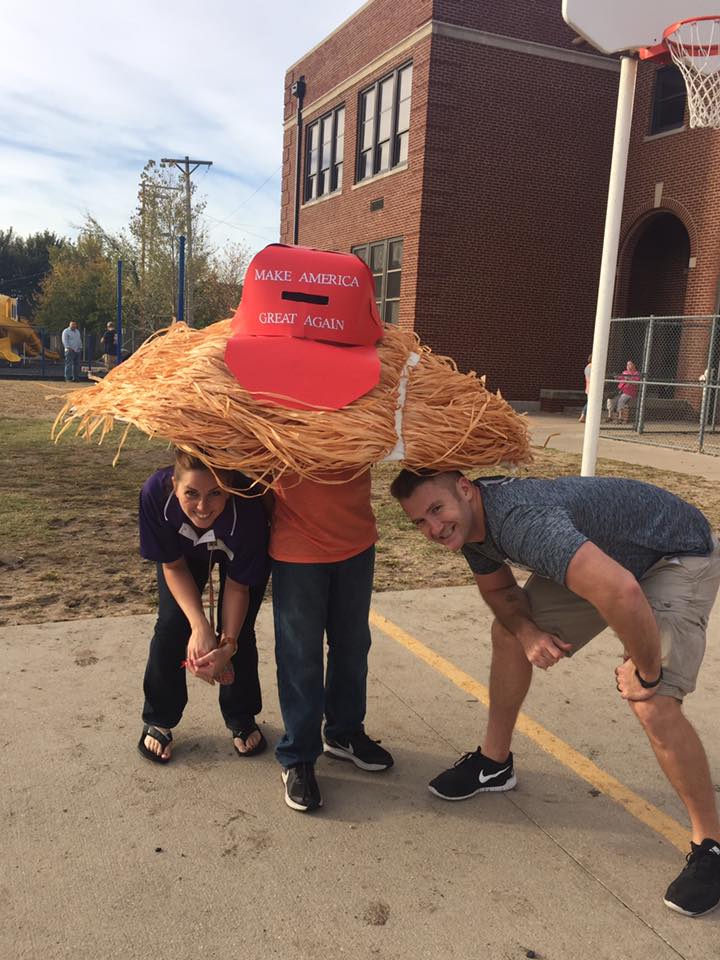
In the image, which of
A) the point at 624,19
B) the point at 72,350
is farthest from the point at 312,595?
the point at 72,350

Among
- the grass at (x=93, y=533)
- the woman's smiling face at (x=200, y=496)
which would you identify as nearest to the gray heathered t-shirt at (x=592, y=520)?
the woman's smiling face at (x=200, y=496)

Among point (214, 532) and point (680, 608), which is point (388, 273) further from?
point (680, 608)

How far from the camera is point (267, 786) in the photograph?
106 inches

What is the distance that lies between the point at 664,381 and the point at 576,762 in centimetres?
1352

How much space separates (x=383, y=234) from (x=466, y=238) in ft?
7.35

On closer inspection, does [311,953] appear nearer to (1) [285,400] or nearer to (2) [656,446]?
(1) [285,400]

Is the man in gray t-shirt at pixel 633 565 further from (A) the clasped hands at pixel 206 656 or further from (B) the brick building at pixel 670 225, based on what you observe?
(B) the brick building at pixel 670 225

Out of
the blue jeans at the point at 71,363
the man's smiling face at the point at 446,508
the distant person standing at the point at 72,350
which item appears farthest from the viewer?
the blue jeans at the point at 71,363

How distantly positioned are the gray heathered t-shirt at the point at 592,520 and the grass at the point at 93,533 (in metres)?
2.57

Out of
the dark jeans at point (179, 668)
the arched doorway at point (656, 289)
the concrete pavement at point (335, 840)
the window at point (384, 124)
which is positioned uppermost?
the window at point (384, 124)

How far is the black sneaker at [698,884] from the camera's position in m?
2.15

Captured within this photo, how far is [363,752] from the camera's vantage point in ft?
9.39

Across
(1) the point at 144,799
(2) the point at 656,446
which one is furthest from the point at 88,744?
(2) the point at 656,446

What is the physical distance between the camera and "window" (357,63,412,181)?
714 inches
